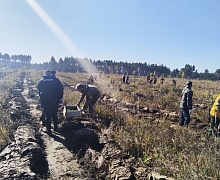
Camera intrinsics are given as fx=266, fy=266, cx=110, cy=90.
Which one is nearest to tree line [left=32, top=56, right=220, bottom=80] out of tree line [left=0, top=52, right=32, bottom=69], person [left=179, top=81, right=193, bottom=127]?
tree line [left=0, top=52, right=32, bottom=69]

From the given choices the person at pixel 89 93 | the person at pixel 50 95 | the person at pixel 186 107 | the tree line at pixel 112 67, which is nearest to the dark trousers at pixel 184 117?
the person at pixel 186 107

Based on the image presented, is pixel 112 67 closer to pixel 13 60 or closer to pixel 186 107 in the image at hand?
pixel 13 60

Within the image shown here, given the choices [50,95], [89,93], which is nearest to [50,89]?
[50,95]

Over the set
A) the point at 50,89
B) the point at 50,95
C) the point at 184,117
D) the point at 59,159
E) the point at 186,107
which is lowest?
the point at 59,159

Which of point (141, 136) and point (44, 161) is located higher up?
point (141, 136)

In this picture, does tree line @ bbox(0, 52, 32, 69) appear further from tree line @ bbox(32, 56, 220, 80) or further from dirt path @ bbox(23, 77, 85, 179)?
dirt path @ bbox(23, 77, 85, 179)

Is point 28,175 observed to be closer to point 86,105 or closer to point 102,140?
point 102,140

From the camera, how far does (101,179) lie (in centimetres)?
498

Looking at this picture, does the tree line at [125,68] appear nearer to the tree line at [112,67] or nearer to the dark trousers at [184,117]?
the tree line at [112,67]

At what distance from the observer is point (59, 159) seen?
6.02 meters

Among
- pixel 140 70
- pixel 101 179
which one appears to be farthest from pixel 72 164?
pixel 140 70

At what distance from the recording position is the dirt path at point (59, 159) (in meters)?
5.22

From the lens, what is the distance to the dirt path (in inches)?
206

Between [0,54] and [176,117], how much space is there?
14814 centimetres
